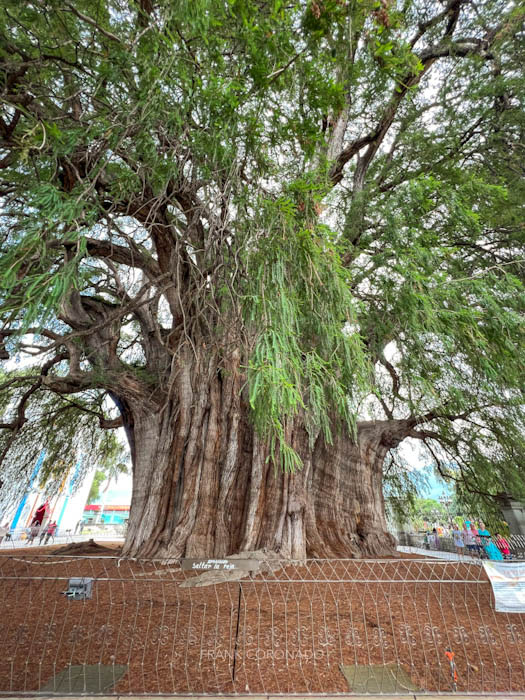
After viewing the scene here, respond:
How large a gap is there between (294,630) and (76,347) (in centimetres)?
342

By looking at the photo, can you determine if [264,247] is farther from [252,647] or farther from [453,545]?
[453,545]

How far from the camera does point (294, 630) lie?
232 centimetres

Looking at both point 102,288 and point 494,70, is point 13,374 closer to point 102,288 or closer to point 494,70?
point 102,288

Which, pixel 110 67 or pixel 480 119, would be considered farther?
pixel 480 119

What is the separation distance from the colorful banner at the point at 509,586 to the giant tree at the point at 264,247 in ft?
4.03

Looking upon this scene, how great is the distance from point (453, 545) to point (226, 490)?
7843mm

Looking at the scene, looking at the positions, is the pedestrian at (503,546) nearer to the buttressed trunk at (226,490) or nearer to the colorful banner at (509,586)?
the buttressed trunk at (226,490)

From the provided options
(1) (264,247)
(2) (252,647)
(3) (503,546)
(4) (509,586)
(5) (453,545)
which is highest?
(1) (264,247)

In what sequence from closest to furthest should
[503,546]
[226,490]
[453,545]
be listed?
[226,490], [503,546], [453,545]

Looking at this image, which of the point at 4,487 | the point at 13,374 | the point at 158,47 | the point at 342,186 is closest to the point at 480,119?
the point at 342,186

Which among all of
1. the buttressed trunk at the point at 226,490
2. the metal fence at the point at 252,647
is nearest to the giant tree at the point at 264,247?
the buttressed trunk at the point at 226,490

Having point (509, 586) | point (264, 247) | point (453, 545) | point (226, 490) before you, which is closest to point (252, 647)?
point (509, 586)

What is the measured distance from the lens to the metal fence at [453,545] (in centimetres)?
607

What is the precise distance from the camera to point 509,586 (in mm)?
2203
